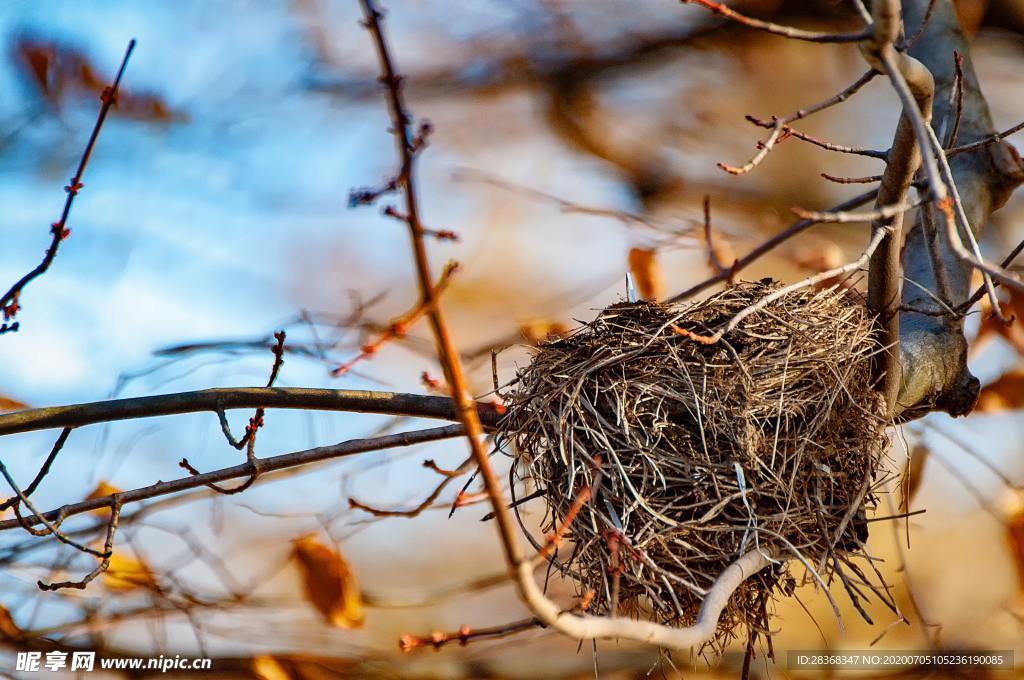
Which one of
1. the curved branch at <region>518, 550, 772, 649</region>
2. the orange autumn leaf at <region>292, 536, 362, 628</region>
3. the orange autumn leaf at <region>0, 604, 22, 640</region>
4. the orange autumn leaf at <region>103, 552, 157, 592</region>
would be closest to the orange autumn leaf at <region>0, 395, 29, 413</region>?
the orange autumn leaf at <region>103, 552, 157, 592</region>

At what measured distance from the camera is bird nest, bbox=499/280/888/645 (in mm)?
1835

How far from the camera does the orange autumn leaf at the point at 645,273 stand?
152 inches

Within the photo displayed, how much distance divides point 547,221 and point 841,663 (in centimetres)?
314

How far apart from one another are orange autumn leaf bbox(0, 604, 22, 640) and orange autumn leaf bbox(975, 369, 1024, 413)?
481 cm

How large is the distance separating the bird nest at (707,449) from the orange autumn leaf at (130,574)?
292cm

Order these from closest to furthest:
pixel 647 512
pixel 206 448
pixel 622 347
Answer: pixel 647 512 → pixel 622 347 → pixel 206 448

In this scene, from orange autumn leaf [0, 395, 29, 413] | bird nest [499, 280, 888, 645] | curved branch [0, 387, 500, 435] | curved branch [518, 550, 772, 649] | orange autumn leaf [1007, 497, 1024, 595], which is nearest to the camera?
curved branch [518, 550, 772, 649]

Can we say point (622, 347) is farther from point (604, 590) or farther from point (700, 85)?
point (700, 85)

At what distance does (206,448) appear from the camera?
166 inches

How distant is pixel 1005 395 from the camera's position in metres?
4.26

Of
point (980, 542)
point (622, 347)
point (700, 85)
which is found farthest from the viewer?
point (980, 542)

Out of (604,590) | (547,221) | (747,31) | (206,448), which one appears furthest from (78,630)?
(747,31)

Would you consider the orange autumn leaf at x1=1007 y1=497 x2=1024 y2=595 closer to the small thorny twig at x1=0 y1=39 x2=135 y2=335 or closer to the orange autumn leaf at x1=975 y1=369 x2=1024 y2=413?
the orange autumn leaf at x1=975 y1=369 x2=1024 y2=413

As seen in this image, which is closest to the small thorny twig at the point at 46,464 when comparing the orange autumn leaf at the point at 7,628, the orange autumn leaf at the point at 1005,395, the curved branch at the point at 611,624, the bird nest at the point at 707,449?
the bird nest at the point at 707,449
